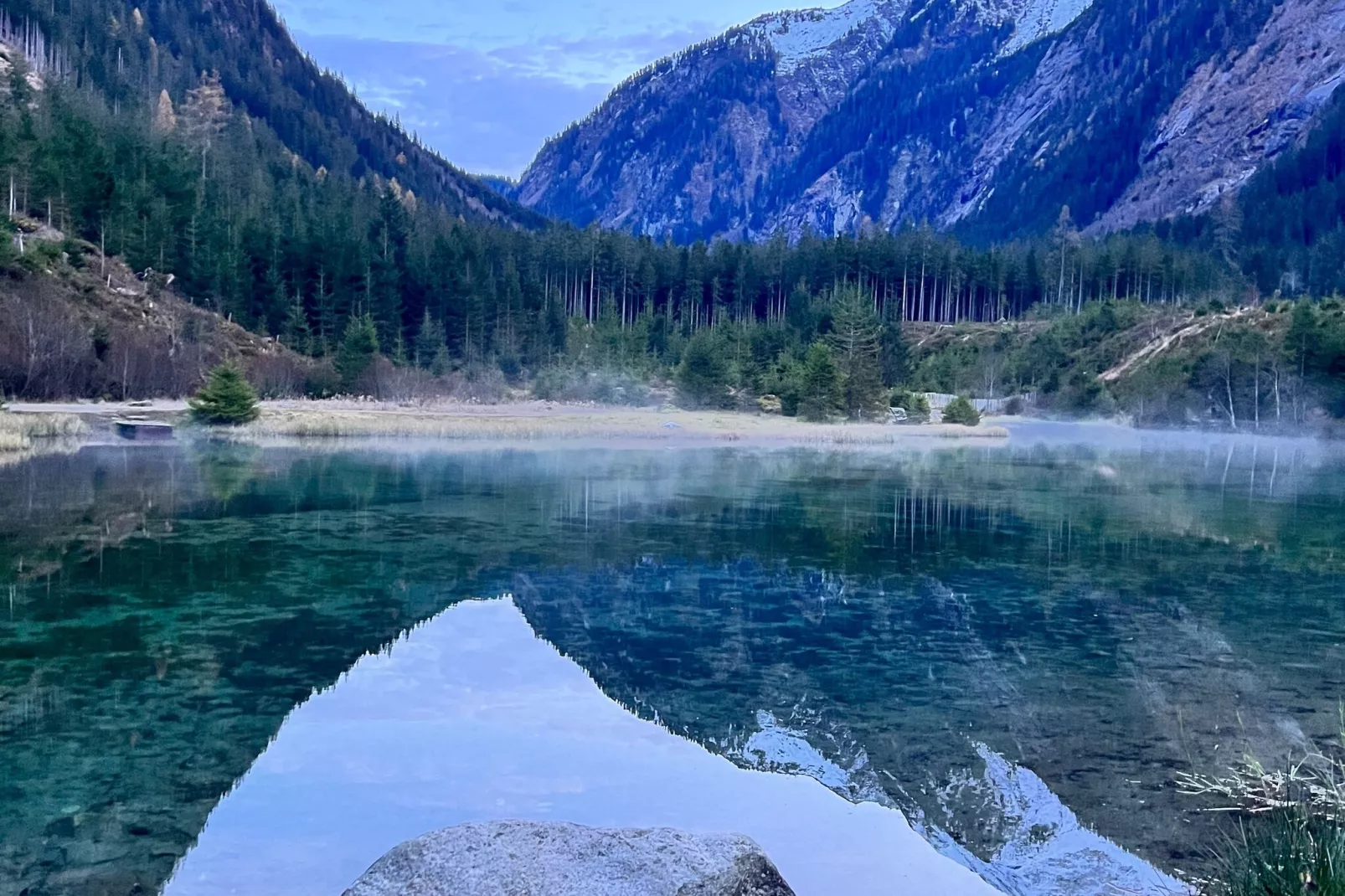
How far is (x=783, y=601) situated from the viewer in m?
19.6

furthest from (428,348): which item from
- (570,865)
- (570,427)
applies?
(570,865)

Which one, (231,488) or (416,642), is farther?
(231,488)

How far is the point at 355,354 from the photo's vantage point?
77000 mm

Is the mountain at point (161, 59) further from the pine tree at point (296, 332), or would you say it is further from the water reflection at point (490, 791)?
the water reflection at point (490, 791)

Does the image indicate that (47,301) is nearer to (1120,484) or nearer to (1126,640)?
(1120,484)

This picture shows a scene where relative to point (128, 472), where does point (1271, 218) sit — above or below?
above

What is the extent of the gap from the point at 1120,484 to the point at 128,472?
3332cm

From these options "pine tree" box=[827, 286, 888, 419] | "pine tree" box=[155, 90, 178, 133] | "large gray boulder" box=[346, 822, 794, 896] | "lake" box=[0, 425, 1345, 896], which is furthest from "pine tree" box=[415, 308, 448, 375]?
"large gray boulder" box=[346, 822, 794, 896]

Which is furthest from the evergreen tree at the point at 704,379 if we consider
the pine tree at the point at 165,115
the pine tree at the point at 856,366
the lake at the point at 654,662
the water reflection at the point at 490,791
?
the pine tree at the point at 165,115

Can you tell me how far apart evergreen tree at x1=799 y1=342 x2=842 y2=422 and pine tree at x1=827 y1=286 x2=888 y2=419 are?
71cm

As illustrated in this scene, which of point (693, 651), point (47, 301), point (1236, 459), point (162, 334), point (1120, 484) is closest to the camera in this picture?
point (693, 651)

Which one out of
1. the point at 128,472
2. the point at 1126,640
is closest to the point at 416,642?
the point at 1126,640

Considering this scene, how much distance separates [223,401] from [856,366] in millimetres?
37795

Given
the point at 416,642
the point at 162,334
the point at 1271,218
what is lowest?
the point at 416,642
